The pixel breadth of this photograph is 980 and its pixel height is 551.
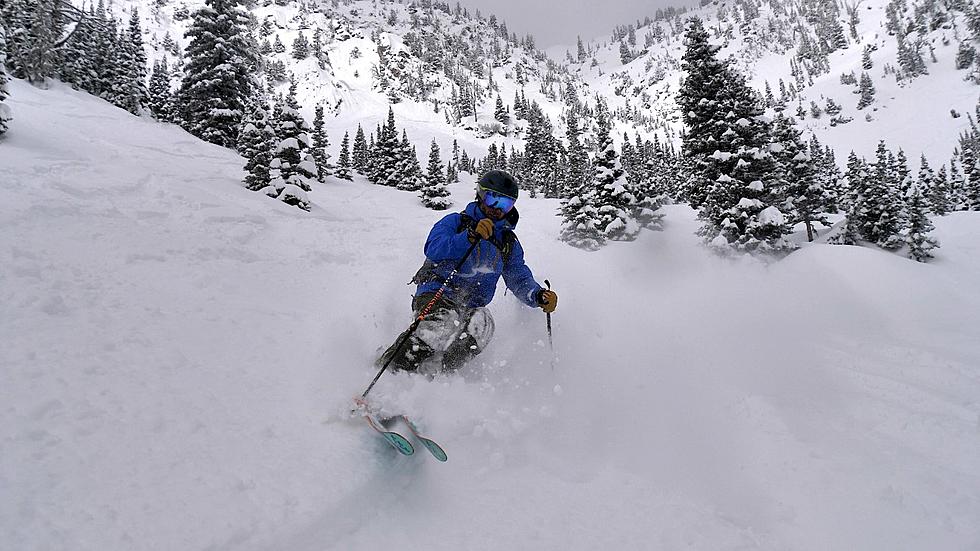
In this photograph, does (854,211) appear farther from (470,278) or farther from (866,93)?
(866,93)

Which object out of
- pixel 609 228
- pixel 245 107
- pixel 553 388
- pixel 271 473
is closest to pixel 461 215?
pixel 553 388

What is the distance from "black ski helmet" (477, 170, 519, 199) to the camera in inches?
210

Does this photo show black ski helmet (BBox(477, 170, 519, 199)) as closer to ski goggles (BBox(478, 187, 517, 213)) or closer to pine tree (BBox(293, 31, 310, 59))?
ski goggles (BBox(478, 187, 517, 213))

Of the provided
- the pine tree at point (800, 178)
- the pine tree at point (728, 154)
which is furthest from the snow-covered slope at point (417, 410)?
the pine tree at point (800, 178)

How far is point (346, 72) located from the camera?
6353 inches

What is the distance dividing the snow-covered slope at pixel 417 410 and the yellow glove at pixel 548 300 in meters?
0.59

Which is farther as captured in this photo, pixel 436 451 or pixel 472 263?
pixel 472 263

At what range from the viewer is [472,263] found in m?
5.38

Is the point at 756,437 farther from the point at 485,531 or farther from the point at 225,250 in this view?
the point at 225,250

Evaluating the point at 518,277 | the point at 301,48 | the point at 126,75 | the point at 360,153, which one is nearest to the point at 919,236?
the point at 518,277

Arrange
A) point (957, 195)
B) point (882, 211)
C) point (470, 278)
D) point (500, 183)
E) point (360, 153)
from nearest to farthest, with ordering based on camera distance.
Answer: point (500, 183), point (470, 278), point (882, 211), point (957, 195), point (360, 153)

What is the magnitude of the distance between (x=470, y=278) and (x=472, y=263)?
8.4 inches

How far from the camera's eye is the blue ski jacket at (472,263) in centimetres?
524

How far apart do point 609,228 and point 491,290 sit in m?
16.6
